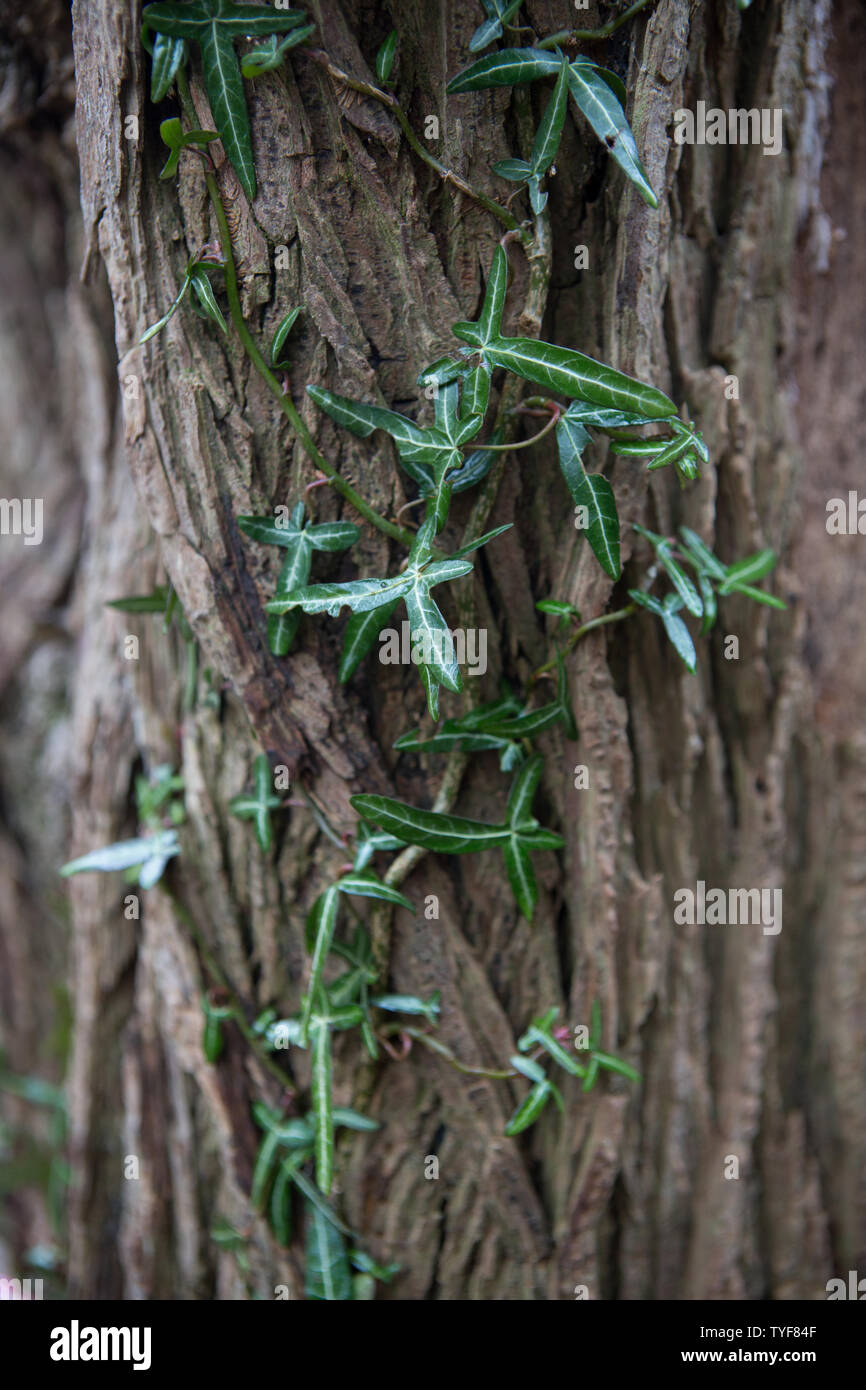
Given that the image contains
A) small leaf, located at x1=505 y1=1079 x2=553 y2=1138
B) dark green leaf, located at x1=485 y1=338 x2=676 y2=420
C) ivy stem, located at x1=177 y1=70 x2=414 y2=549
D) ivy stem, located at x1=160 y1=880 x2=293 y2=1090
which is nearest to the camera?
dark green leaf, located at x1=485 y1=338 x2=676 y2=420

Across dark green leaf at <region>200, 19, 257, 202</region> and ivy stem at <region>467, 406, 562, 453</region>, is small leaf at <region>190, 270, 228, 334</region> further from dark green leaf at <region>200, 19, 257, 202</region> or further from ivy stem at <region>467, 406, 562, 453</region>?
ivy stem at <region>467, 406, 562, 453</region>

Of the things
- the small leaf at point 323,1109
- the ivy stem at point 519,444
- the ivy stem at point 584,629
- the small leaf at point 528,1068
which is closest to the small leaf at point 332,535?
the ivy stem at point 519,444

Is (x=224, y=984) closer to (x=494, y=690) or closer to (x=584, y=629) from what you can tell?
(x=494, y=690)

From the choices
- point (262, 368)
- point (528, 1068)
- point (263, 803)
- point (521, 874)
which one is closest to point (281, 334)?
point (262, 368)

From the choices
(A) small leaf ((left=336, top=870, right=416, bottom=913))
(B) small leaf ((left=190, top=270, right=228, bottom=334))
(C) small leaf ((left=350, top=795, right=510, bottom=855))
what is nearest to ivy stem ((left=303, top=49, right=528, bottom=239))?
(B) small leaf ((left=190, top=270, right=228, bottom=334))

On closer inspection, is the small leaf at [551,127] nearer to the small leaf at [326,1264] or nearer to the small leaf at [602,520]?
the small leaf at [602,520]

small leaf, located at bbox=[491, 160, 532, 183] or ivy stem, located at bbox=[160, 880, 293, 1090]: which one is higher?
small leaf, located at bbox=[491, 160, 532, 183]
